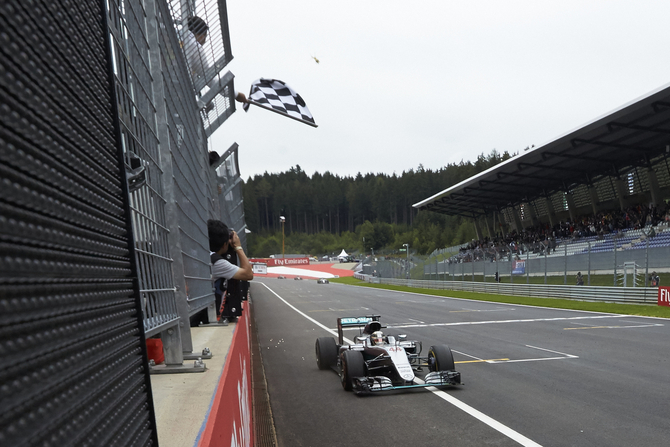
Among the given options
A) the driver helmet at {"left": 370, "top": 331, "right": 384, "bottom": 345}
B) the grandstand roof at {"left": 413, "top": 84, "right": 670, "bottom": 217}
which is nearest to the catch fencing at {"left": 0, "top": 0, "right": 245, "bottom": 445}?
the driver helmet at {"left": 370, "top": 331, "right": 384, "bottom": 345}

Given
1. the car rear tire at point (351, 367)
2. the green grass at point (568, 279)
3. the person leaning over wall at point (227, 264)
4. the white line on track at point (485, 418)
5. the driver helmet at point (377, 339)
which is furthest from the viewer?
the green grass at point (568, 279)

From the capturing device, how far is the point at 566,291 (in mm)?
25422

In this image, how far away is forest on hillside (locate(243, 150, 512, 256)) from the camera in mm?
121562

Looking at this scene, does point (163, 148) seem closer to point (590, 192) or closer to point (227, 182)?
point (227, 182)

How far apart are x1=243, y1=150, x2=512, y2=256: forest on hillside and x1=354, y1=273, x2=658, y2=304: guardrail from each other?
7439 cm

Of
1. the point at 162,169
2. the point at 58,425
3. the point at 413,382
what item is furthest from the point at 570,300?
the point at 58,425

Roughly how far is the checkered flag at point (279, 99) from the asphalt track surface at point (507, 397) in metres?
3.52

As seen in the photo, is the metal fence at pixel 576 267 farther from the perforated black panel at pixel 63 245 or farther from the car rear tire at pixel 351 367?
the perforated black panel at pixel 63 245

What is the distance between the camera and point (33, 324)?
2.88ft

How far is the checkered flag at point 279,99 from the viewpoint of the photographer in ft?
22.2

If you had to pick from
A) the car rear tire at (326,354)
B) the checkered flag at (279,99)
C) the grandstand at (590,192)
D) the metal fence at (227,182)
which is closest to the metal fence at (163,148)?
the checkered flag at (279,99)

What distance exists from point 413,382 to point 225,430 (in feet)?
19.8

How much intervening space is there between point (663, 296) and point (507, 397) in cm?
1516

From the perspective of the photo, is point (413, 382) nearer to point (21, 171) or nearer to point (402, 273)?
point (21, 171)
